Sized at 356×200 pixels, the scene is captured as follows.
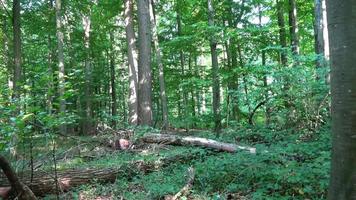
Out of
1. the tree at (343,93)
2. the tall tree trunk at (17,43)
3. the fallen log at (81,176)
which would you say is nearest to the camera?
the tree at (343,93)

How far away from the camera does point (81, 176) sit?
7238mm

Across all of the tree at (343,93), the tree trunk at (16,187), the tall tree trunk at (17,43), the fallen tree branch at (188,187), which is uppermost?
the tall tree trunk at (17,43)

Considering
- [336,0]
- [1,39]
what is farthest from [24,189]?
[1,39]

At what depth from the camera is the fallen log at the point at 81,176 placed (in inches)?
256

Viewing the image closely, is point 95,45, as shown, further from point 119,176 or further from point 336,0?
point 336,0

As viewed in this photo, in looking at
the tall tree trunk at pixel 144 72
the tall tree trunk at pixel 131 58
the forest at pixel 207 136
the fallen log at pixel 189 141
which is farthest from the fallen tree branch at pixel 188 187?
the tall tree trunk at pixel 131 58

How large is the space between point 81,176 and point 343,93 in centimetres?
545

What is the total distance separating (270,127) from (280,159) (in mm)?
3690

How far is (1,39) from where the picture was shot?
14.8 meters

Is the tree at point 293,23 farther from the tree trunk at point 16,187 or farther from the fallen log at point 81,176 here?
the tree trunk at point 16,187

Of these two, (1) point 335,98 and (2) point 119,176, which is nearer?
(1) point 335,98

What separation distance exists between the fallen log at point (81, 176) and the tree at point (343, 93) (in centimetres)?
443

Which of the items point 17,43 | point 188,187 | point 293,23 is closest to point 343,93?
point 188,187

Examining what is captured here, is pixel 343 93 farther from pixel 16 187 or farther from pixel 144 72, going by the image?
pixel 144 72
